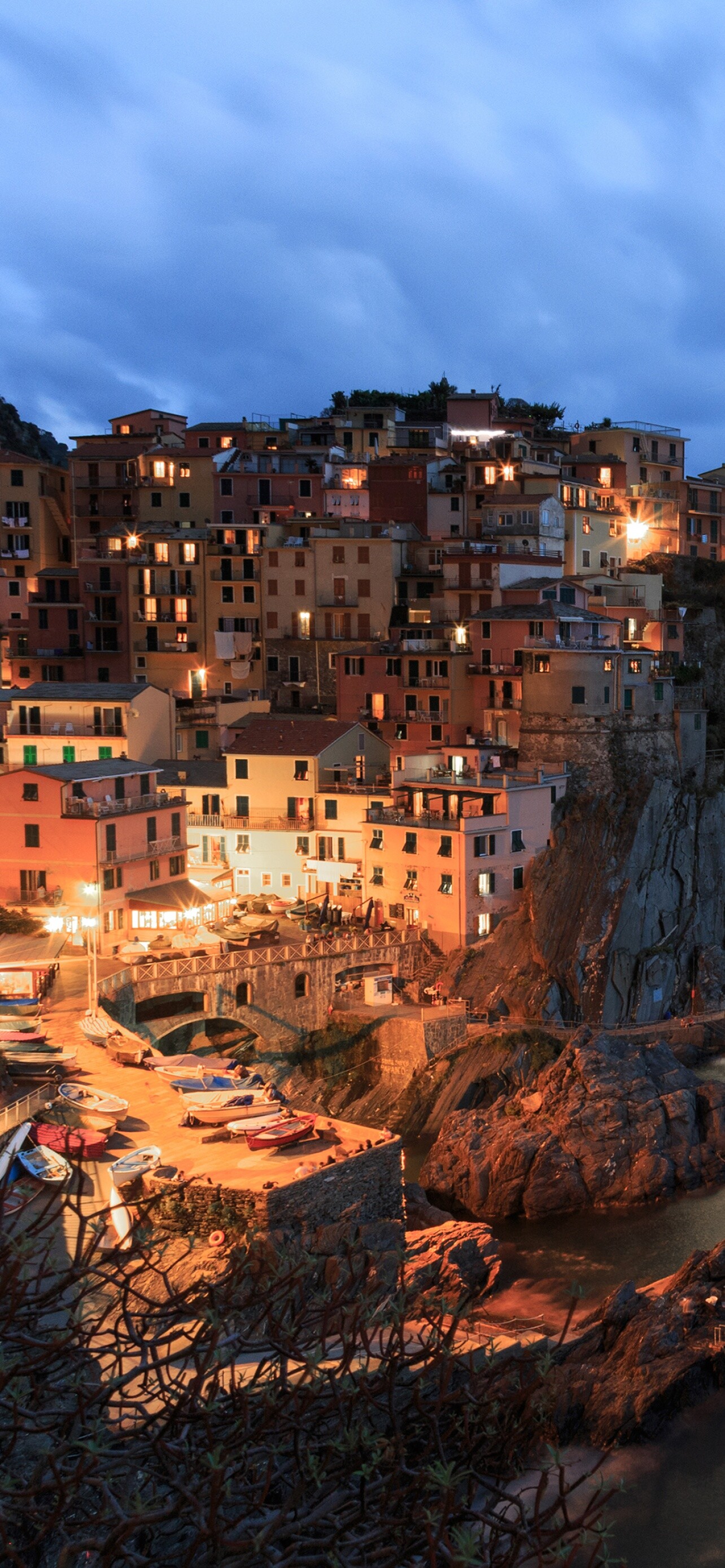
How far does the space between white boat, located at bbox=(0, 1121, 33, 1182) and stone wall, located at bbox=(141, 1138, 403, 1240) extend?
2.22 m

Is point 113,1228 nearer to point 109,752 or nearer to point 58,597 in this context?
point 109,752

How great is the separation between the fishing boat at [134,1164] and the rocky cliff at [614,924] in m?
16.6

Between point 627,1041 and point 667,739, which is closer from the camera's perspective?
point 627,1041

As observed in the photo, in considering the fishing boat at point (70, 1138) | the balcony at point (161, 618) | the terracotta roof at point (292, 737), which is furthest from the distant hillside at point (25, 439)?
the fishing boat at point (70, 1138)

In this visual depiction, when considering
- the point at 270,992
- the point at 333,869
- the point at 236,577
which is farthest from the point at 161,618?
the point at 270,992

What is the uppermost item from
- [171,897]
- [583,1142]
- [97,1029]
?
[171,897]

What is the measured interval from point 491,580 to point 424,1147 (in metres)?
25.4

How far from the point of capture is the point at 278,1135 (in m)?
27.9

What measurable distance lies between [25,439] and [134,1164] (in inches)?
2801

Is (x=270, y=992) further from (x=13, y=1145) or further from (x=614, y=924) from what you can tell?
(x=13, y=1145)

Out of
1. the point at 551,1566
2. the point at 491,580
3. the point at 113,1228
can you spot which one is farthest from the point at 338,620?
the point at 551,1566

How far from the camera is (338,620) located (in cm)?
5891

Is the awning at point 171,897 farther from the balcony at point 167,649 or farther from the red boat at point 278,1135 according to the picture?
the balcony at point 167,649

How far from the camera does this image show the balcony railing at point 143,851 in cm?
4138
